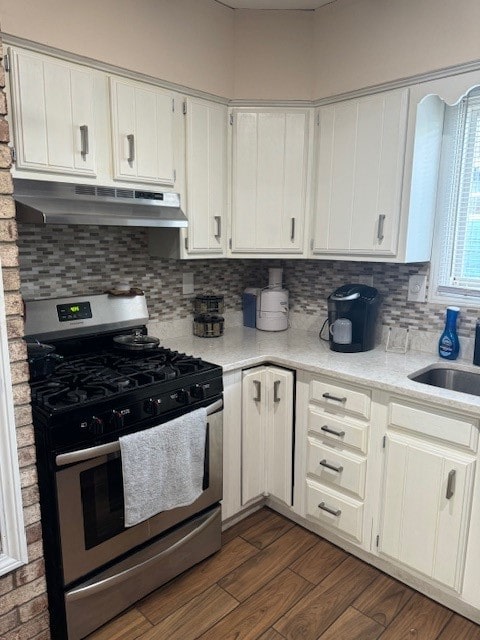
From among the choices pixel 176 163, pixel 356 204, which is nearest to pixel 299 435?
pixel 356 204

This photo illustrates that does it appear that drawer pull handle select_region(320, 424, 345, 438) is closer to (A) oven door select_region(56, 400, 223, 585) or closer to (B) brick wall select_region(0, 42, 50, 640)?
(A) oven door select_region(56, 400, 223, 585)

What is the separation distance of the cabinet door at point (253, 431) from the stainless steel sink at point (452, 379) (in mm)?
749

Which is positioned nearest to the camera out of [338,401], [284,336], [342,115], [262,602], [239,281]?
[262,602]

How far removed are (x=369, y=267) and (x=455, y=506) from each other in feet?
4.26

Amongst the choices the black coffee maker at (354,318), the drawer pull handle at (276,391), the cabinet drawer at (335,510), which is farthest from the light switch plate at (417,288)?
the cabinet drawer at (335,510)

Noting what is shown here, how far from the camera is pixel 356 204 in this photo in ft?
7.51

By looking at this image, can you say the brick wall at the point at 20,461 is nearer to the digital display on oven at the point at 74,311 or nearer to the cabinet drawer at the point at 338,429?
the digital display on oven at the point at 74,311

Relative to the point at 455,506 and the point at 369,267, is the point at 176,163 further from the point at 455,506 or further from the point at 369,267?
the point at 455,506

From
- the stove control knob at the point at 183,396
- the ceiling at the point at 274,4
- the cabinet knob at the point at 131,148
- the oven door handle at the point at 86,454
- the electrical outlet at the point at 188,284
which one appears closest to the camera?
the oven door handle at the point at 86,454

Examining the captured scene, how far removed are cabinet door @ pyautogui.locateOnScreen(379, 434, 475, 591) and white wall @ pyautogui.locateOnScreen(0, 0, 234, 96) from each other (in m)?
1.93

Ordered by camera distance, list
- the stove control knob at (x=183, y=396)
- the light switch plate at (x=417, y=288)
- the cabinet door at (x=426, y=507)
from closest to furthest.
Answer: the cabinet door at (x=426, y=507) → the stove control knob at (x=183, y=396) → the light switch plate at (x=417, y=288)

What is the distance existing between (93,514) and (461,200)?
2173 mm

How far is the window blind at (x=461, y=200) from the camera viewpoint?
2.20 metres

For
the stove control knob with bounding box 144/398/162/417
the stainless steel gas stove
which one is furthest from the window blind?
the stove control knob with bounding box 144/398/162/417
